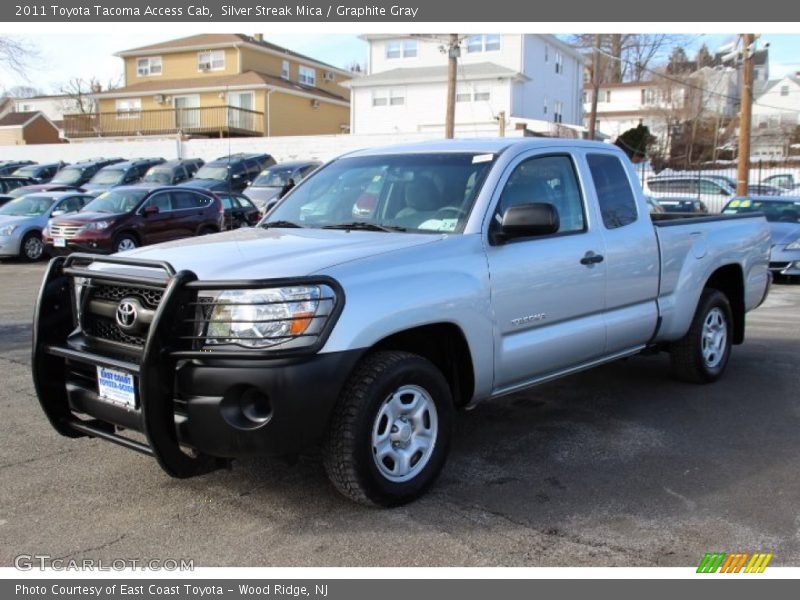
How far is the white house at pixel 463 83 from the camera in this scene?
34688 mm

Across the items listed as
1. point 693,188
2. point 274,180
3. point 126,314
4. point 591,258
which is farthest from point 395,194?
point 693,188

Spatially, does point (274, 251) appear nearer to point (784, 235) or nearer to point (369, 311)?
point (369, 311)

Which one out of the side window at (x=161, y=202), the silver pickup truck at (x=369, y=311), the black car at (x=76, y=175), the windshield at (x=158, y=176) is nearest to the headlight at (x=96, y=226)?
the side window at (x=161, y=202)

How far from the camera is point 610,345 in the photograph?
561 centimetres

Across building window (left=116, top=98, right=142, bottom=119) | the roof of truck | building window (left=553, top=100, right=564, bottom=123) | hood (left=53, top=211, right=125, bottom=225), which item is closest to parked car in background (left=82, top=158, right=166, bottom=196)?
hood (left=53, top=211, right=125, bottom=225)

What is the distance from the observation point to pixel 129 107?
46.1 meters

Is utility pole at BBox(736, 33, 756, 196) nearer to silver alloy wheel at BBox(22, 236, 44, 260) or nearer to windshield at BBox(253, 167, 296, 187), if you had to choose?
windshield at BBox(253, 167, 296, 187)

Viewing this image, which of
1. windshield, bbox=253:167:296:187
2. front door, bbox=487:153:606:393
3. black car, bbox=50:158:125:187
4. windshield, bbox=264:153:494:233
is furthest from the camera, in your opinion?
black car, bbox=50:158:125:187

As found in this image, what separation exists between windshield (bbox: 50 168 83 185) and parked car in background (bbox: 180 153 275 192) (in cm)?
512

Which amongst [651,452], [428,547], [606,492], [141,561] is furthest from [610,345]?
[141,561]

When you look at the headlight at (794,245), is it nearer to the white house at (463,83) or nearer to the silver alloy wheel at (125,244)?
the silver alloy wheel at (125,244)

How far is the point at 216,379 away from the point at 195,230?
1397 cm

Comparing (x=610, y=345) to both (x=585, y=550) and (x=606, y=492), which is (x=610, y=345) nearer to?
(x=606, y=492)

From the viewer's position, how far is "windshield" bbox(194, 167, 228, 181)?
25625mm
